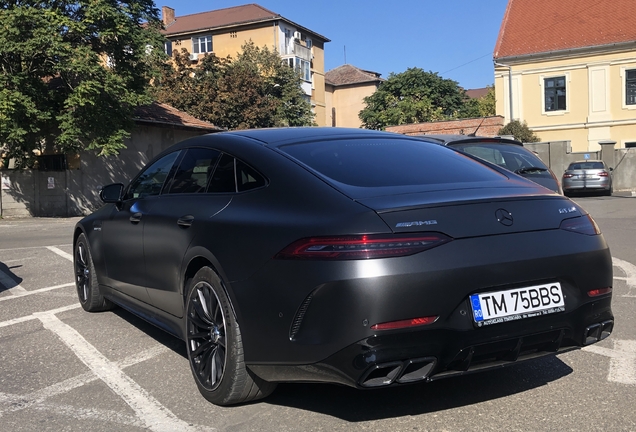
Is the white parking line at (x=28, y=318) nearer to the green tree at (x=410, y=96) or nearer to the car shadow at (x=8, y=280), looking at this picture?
the car shadow at (x=8, y=280)

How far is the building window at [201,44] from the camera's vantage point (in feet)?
210

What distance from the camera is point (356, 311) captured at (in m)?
3.06

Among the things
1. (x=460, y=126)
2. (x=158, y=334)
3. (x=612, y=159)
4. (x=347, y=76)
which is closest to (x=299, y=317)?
(x=158, y=334)

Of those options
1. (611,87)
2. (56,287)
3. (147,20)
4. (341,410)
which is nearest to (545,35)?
(611,87)

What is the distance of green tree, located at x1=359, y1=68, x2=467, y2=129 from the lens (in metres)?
60.9

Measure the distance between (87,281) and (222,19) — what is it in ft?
203

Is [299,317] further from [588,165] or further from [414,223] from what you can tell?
[588,165]

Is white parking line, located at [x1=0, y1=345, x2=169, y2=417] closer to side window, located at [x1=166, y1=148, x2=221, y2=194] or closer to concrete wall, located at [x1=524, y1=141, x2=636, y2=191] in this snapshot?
side window, located at [x1=166, y1=148, x2=221, y2=194]

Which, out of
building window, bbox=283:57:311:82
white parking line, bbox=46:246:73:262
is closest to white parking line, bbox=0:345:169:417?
white parking line, bbox=46:246:73:262

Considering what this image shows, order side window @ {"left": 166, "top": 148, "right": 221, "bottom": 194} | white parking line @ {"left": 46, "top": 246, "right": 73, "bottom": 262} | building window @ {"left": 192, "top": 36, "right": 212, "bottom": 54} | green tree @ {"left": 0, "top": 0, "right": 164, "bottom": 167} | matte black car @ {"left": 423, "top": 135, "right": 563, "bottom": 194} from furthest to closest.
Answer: building window @ {"left": 192, "top": 36, "right": 212, "bottom": 54}, green tree @ {"left": 0, "top": 0, "right": 164, "bottom": 167}, white parking line @ {"left": 46, "top": 246, "right": 73, "bottom": 262}, matte black car @ {"left": 423, "top": 135, "right": 563, "bottom": 194}, side window @ {"left": 166, "top": 148, "right": 221, "bottom": 194}

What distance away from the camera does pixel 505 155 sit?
28.7ft

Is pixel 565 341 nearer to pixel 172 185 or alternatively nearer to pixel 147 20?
pixel 172 185

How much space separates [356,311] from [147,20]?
85.0 ft

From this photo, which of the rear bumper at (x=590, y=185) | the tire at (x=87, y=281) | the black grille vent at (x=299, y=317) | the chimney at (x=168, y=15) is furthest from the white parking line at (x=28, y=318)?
the chimney at (x=168, y=15)
